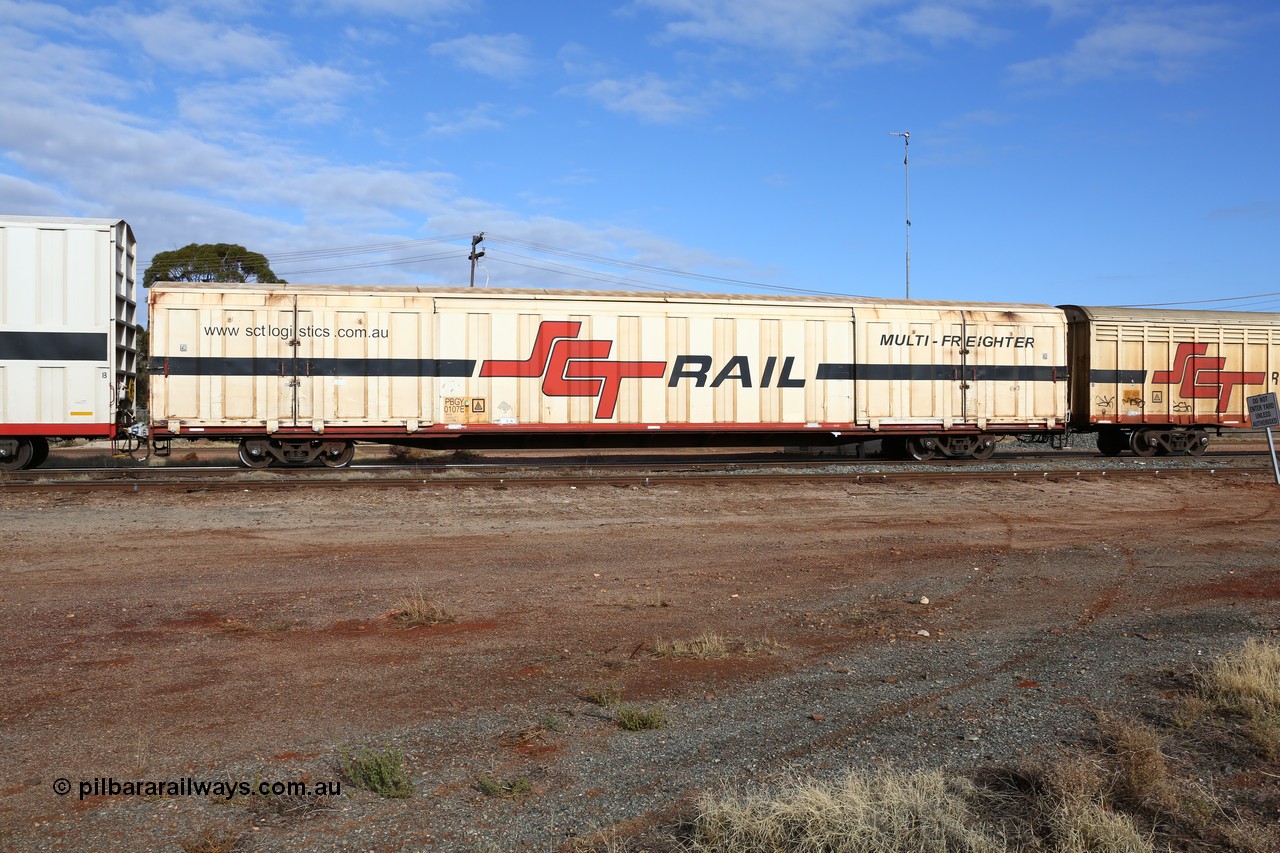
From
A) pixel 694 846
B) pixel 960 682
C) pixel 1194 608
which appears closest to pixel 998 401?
pixel 1194 608

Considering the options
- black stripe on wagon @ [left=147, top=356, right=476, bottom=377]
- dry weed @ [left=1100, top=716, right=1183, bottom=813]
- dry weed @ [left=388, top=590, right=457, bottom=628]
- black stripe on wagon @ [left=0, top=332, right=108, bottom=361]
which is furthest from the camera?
black stripe on wagon @ [left=147, top=356, right=476, bottom=377]

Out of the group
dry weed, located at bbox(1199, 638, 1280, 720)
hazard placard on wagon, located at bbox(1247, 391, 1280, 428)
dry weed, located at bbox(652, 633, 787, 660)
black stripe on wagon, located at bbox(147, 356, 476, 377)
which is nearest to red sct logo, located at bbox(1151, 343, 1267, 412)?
hazard placard on wagon, located at bbox(1247, 391, 1280, 428)

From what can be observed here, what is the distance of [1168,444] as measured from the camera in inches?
880

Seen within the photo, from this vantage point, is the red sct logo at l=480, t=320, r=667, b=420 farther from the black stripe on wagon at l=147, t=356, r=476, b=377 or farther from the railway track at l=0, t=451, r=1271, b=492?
the railway track at l=0, t=451, r=1271, b=492

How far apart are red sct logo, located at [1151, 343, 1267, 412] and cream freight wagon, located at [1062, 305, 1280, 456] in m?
0.03

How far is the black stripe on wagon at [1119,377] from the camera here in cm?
2123

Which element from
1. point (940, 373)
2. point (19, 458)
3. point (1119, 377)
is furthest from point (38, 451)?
point (1119, 377)

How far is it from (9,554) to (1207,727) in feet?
39.6

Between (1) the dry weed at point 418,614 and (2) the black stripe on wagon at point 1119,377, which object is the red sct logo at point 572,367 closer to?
(1) the dry weed at point 418,614

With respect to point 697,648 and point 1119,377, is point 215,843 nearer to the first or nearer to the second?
point 697,648

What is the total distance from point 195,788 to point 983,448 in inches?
778

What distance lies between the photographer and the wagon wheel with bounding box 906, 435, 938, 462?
20.5 metres

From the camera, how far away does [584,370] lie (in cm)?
1830

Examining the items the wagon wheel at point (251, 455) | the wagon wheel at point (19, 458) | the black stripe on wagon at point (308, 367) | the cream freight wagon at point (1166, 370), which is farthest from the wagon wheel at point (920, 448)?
the wagon wheel at point (19, 458)
